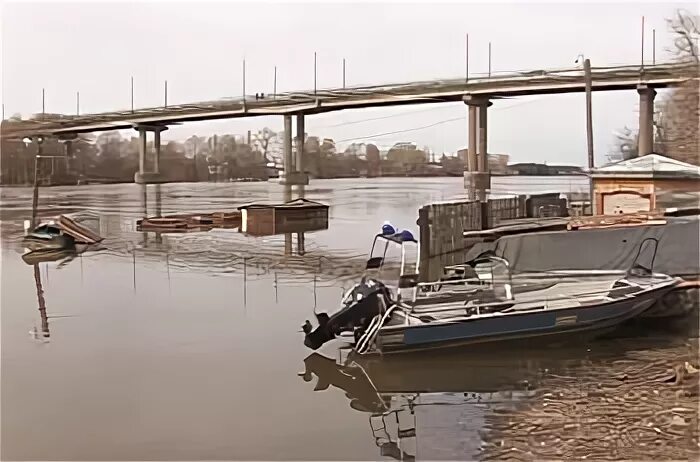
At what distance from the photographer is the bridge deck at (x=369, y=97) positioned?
77.2ft

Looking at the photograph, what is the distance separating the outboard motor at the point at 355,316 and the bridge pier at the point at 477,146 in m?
20.1

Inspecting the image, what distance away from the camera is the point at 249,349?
292 inches

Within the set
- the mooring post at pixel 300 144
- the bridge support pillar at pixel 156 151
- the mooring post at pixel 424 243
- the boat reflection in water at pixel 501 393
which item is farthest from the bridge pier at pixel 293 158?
the boat reflection in water at pixel 501 393

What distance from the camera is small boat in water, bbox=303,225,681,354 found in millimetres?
6809

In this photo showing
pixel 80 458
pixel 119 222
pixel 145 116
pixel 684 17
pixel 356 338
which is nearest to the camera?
pixel 80 458

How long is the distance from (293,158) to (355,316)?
2835 cm

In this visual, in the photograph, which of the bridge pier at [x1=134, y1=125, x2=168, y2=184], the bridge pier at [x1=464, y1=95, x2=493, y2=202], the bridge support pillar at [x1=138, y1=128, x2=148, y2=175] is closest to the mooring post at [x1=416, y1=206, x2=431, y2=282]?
the bridge pier at [x1=464, y1=95, x2=493, y2=202]

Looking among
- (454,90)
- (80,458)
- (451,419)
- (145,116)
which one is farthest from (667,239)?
(145,116)

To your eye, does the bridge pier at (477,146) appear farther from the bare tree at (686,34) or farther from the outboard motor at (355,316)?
the outboard motor at (355,316)

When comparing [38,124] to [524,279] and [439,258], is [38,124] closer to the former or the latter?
[439,258]

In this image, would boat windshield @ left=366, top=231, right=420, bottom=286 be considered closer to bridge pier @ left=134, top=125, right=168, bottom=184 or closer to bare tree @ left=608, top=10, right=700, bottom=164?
bare tree @ left=608, top=10, right=700, bottom=164

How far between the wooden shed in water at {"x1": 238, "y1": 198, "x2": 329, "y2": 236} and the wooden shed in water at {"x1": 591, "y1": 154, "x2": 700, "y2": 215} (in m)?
11.1

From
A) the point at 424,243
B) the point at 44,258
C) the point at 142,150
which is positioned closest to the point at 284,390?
the point at 424,243

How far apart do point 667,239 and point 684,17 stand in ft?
9.39
